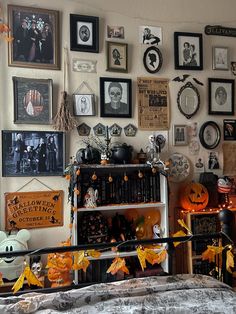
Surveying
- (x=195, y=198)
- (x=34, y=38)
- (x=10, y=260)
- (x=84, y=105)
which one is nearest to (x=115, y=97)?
(x=84, y=105)

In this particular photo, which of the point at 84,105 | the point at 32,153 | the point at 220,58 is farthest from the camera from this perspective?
the point at 220,58

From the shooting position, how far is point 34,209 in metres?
2.59

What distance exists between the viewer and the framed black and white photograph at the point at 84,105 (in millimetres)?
2701

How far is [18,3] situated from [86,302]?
222 cm

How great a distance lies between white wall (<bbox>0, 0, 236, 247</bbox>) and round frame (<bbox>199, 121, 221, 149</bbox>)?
0.19ft

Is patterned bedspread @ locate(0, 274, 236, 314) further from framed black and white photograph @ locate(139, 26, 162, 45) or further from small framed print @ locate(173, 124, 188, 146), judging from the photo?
framed black and white photograph @ locate(139, 26, 162, 45)

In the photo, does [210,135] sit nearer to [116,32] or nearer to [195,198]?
[195,198]

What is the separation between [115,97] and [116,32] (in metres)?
0.54

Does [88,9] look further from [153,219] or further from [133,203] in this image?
[153,219]

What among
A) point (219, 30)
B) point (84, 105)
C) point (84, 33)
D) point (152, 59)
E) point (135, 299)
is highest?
point (219, 30)

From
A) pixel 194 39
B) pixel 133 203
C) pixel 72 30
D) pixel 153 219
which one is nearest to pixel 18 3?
pixel 72 30

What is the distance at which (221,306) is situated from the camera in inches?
49.3

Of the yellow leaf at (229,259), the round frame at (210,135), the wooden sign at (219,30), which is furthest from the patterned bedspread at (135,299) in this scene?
the wooden sign at (219,30)

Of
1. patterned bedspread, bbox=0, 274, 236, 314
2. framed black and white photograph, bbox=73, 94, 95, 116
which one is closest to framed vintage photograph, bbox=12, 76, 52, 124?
framed black and white photograph, bbox=73, 94, 95, 116
